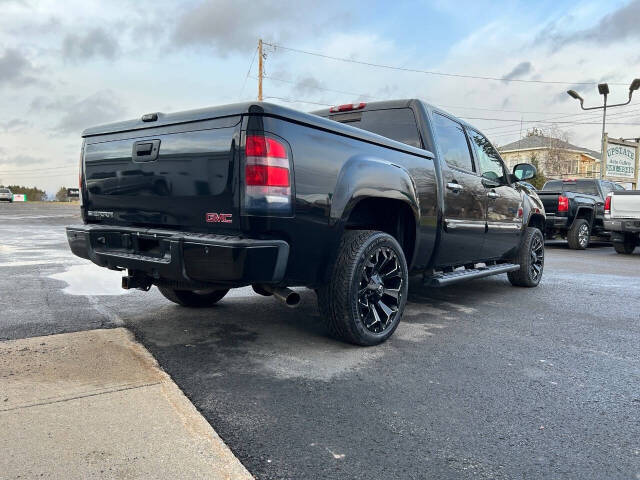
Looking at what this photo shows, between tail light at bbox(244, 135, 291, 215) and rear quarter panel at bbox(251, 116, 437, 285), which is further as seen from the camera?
rear quarter panel at bbox(251, 116, 437, 285)

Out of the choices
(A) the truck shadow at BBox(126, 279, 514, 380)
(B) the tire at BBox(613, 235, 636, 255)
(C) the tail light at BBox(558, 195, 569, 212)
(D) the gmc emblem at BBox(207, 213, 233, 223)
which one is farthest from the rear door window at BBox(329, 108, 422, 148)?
(B) the tire at BBox(613, 235, 636, 255)

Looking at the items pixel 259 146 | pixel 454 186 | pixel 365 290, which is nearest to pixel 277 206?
pixel 259 146

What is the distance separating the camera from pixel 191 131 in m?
3.25

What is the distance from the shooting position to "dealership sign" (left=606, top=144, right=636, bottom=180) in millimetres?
25656

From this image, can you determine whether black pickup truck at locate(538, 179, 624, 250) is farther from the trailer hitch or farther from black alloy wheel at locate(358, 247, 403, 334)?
the trailer hitch

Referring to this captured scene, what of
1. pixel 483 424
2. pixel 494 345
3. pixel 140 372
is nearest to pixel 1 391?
pixel 140 372

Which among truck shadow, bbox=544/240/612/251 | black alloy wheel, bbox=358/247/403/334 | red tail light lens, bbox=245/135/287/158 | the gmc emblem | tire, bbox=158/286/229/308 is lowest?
truck shadow, bbox=544/240/612/251

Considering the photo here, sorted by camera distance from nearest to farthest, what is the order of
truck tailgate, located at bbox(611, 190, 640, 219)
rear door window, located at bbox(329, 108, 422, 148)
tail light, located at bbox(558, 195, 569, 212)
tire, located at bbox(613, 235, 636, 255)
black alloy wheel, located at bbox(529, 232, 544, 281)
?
rear door window, located at bbox(329, 108, 422, 148) < black alloy wheel, located at bbox(529, 232, 544, 281) < truck tailgate, located at bbox(611, 190, 640, 219) < tire, located at bbox(613, 235, 636, 255) < tail light, located at bbox(558, 195, 569, 212)

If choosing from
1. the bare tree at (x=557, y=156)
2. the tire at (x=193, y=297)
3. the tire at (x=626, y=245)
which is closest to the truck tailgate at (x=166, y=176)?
the tire at (x=193, y=297)

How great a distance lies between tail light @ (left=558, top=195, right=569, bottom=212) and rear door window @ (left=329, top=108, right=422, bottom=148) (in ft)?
29.3

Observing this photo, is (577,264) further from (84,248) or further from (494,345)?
(84,248)

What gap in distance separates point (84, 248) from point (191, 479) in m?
2.32

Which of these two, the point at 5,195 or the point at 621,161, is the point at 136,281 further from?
the point at 5,195

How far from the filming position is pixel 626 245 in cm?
1176
